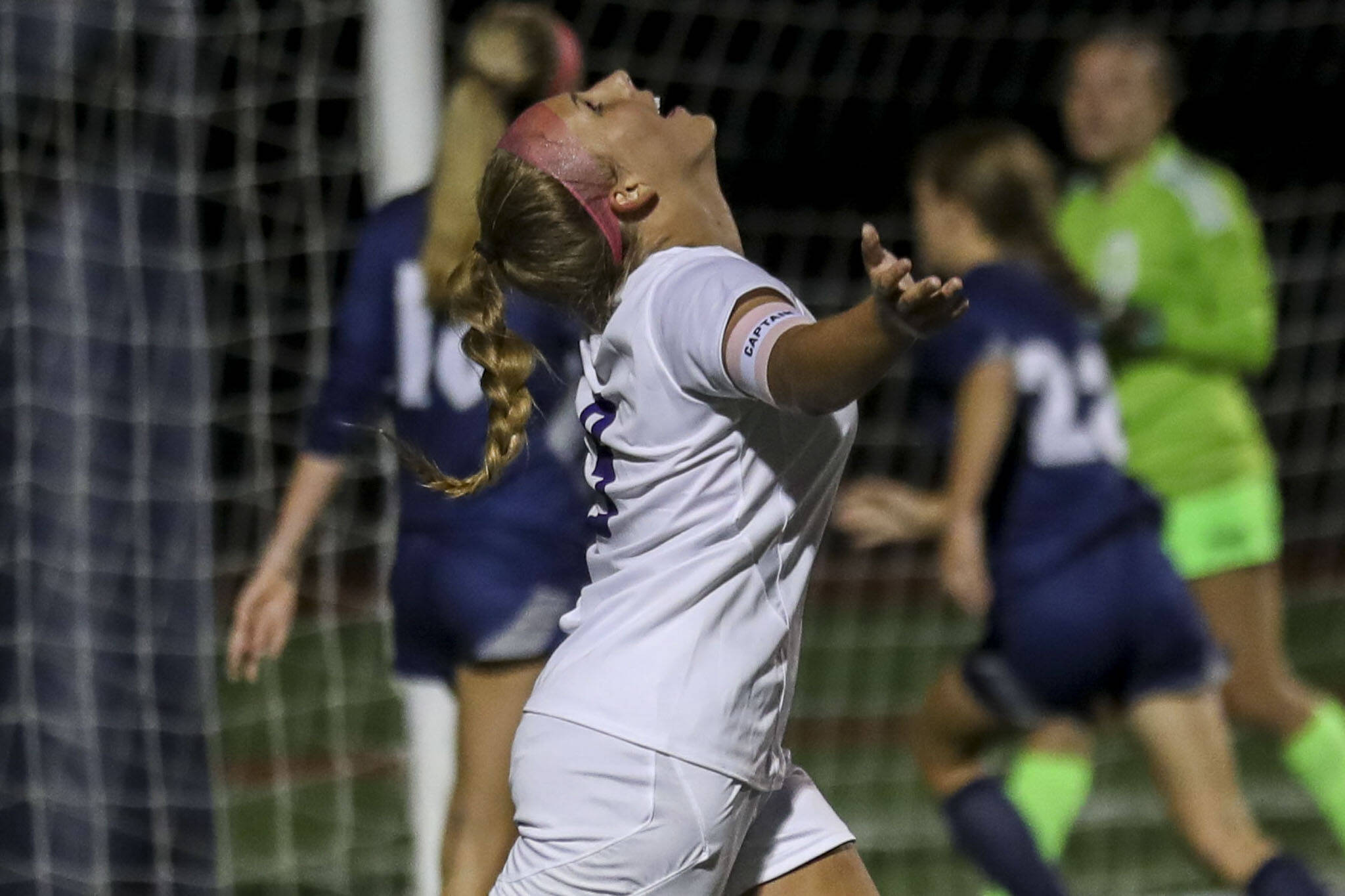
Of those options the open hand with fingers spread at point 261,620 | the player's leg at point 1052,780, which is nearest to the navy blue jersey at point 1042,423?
the player's leg at point 1052,780

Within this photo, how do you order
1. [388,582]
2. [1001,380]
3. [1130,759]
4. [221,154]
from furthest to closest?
[221,154] < [1130,759] < [1001,380] < [388,582]

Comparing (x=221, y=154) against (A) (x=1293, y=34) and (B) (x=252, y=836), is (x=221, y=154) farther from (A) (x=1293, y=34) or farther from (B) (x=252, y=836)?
(A) (x=1293, y=34)

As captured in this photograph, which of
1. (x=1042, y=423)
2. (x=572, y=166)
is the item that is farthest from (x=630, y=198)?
(x=1042, y=423)

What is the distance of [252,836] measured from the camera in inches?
203

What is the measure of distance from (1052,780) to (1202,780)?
420 mm

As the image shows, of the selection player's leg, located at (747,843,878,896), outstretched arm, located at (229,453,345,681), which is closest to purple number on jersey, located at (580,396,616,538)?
player's leg, located at (747,843,878,896)

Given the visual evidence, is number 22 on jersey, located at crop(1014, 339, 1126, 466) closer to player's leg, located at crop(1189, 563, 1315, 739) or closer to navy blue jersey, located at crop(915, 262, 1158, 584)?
navy blue jersey, located at crop(915, 262, 1158, 584)

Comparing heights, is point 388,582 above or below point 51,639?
above

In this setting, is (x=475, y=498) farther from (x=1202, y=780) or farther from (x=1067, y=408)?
(x=1202, y=780)

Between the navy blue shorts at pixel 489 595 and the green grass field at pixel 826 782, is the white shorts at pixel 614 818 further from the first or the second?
the green grass field at pixel 826 782

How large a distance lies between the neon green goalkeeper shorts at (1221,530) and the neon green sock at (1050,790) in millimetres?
519

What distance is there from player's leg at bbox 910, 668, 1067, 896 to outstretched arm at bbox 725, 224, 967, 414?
1.85m

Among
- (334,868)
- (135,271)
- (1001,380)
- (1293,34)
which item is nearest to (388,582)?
(1001,380)

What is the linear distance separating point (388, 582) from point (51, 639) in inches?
65.6
